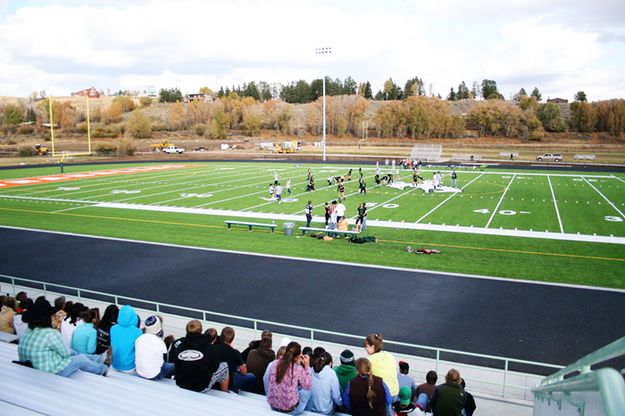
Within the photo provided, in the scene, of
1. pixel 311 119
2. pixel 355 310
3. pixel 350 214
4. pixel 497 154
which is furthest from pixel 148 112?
pixel 355 310

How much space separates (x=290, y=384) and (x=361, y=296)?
31.4 feet

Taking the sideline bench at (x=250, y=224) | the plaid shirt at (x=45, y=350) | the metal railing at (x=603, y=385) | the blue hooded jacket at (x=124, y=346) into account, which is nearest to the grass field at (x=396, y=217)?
the sideline bench at (x=250, y=224)

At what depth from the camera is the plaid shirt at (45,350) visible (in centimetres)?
537

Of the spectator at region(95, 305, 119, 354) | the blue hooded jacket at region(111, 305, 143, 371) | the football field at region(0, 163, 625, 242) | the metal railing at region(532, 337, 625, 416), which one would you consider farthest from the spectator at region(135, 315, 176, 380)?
the football field at region(0, 163, 625, 242)

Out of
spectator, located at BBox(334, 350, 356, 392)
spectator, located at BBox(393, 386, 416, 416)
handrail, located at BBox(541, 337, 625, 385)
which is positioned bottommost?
spectator, located at BBox(393, 386, 416, 416)

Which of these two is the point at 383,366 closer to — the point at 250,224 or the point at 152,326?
the point at 152,326

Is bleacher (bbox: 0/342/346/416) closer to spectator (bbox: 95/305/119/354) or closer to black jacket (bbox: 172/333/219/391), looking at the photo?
black jacket (bbox: 172/333/219/391)

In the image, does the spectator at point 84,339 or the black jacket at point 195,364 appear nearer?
the black jacket at point 195,364

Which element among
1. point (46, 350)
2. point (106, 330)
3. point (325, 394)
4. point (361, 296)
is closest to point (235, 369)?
point (325, 394)

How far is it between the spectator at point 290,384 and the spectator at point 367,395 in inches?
21.4

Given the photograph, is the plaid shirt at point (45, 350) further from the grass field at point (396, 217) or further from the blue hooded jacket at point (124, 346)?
the grass field at point (396, 217)

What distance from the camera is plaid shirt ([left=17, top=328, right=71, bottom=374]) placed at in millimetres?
5367

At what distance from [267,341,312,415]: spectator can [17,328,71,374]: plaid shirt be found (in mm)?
2305

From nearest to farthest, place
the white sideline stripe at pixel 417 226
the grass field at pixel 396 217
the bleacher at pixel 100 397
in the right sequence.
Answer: the bleacher at pixel 100 397, the grass field at pixel 396 217, the white sideline stripe at pixel 417 226
